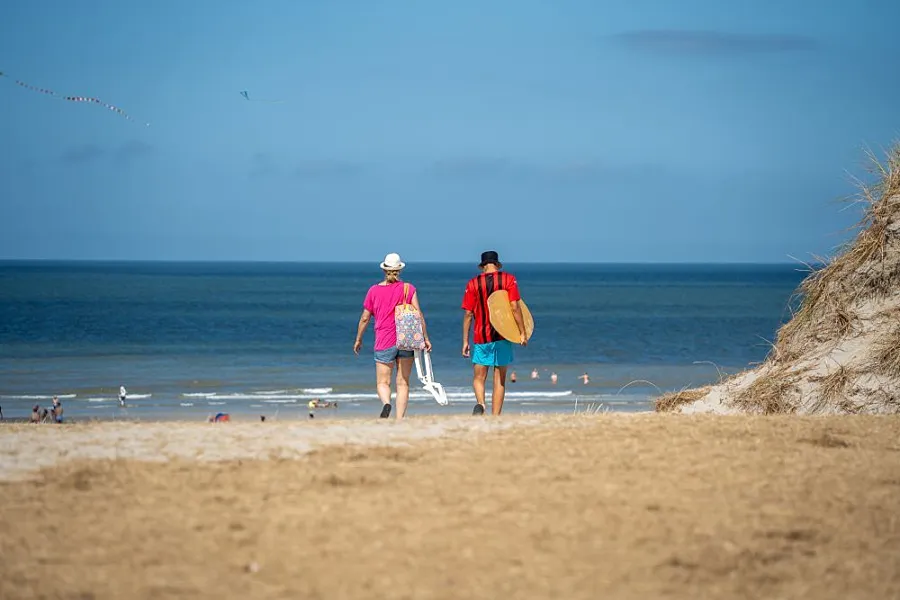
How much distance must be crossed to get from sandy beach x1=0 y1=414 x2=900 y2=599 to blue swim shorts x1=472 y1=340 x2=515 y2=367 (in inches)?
81.3

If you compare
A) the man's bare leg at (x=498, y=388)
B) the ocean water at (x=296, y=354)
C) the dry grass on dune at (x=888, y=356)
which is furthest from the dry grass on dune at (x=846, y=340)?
the man's bare leg at (x=498, y=388)

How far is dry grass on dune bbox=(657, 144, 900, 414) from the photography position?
11320 mm

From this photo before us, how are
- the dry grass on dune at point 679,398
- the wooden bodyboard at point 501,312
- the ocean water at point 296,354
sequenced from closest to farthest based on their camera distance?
the wooden bodyboard at point 501,312
the dry grass on dune at point 679,398
the ocean water at point 296,354

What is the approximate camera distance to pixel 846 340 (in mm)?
11977

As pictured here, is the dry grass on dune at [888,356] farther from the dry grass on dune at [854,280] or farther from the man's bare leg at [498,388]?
the man's bare leg at [498,388]

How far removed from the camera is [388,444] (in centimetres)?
838

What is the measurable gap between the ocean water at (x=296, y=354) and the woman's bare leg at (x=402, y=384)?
5319 mm

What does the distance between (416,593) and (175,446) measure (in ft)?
12.3

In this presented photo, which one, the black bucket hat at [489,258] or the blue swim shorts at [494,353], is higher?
the black bucket hat at [489,258]

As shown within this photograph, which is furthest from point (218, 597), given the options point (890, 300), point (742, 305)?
point (742, 305)

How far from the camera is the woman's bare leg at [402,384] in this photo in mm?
11109

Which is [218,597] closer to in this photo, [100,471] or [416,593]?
[416,593]

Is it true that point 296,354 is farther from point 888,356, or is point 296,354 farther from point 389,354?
point 888,356

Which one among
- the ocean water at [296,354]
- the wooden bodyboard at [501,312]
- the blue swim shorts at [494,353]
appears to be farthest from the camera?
the ocean water at [296,354]
